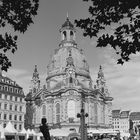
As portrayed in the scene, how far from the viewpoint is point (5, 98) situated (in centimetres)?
8762

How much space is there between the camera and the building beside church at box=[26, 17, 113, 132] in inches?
4195

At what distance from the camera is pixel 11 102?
8969cm

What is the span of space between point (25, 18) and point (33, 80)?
11341cm

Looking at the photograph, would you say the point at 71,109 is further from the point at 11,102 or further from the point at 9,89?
the point at 9,89

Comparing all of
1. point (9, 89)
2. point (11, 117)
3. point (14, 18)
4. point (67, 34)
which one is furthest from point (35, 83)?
point (14, 18)

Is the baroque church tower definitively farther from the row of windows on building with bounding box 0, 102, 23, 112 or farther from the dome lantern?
the row of windows on building with bounding box 0, 102, 23, 112

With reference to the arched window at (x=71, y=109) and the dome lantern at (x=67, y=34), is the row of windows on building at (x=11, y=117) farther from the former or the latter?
the dome lantern at (x=67, y=34)

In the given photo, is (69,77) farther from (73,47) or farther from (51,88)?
(73,47)

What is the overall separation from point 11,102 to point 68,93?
23023mm

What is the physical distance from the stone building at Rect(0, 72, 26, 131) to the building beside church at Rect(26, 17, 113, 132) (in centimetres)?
1664

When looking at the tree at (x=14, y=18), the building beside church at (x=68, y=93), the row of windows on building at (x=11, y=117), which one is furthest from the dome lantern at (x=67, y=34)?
the tree at (x=14, y=18)

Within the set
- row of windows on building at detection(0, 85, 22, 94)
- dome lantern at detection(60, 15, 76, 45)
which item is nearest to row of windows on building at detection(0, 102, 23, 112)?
row of windows on building at detection(0, 85, 22, 94)

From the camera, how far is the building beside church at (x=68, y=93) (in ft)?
350

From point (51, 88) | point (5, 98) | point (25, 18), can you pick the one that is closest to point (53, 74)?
point (51, 88)
